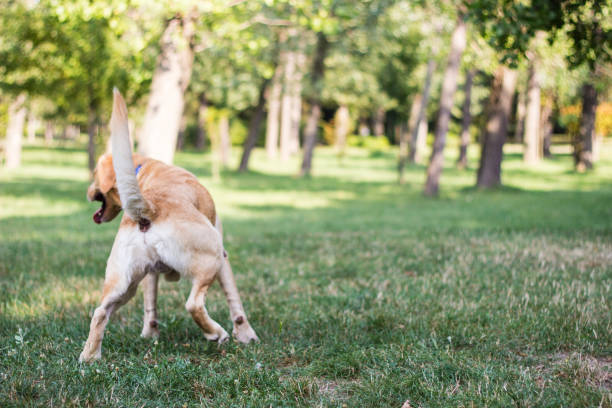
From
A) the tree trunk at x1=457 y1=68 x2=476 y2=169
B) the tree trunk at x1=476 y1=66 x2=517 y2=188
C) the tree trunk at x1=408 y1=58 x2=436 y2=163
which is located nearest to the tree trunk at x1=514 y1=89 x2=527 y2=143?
the tree trunk at x1=408 y1=58 x2=436 y2=163

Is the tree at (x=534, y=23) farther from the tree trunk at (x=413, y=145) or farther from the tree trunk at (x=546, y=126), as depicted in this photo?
the tree trunk at (x=546, y=126)

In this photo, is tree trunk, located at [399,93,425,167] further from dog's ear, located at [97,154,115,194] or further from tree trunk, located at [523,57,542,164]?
dog's ear, located at [97,154,115,194]

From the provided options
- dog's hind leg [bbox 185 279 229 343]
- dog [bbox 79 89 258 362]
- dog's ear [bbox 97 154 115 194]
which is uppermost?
dog's ear [bbox 97 154 115 194]

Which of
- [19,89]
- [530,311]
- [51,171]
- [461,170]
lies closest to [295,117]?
[461,170]

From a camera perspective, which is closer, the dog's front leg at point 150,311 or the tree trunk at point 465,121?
the dog's front leg at point 150,311

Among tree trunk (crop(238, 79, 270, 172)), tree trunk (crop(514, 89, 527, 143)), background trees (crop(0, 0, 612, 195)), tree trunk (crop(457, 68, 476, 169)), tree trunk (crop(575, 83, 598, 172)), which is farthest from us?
tree trunk (crop(514, 89, 527, 143))

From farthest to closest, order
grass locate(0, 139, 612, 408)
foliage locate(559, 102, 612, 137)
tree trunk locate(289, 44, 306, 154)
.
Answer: foliage locate(559, 102, 612, 137) < tree trunk locate(289, 44, 306, 154) < grass locate(0, 139, 612, 408)

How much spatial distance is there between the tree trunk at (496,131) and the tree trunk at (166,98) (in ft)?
36.9

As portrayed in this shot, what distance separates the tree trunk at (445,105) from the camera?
16984 millimetres

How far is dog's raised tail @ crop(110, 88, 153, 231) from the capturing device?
139 inches

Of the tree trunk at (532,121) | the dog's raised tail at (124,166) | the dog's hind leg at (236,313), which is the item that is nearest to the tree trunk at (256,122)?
the tree trunk at (532,121)

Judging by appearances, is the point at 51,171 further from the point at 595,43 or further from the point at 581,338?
the point at 581,338

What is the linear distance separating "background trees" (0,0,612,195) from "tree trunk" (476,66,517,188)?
37 mm

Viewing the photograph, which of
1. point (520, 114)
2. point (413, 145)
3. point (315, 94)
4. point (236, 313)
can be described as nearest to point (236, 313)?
point (236, 313)
